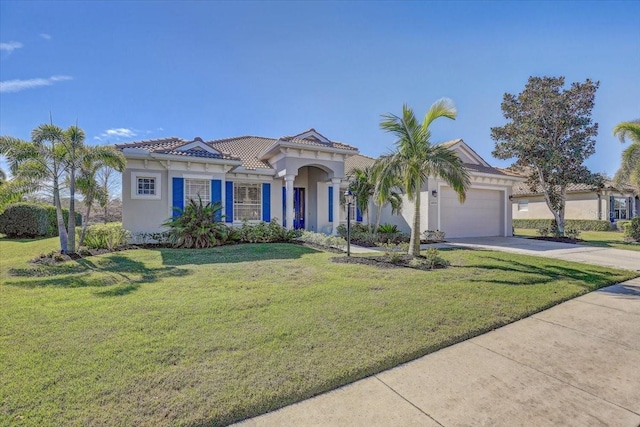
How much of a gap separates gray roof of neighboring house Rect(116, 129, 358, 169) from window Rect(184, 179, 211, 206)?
1.19m

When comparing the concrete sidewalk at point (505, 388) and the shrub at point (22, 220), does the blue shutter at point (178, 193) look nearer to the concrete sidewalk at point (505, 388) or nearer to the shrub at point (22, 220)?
the concrete sidewalk at point (505, 388)

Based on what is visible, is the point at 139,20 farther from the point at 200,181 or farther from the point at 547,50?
the point at 547,50

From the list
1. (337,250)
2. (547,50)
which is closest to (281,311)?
(337,250)

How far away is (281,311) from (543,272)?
7.07m

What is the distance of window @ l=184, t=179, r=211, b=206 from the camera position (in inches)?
500

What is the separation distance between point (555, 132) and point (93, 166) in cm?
2242

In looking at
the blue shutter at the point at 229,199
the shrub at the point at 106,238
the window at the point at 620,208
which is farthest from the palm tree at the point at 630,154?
the shrub at the point at 106,238

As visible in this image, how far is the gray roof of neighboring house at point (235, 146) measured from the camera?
12.2m

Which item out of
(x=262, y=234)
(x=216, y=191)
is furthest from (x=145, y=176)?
(x=262, y=234)

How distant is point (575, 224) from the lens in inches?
987

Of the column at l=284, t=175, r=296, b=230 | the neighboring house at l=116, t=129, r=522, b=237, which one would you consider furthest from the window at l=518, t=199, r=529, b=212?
the column at l=284, t=175, r=296, b=230

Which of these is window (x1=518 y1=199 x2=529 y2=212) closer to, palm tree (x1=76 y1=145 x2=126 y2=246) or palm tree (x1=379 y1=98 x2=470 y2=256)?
palm tree (x1=379 y1=98 x2=470 y2=256)

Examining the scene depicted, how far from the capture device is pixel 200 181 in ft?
42.5

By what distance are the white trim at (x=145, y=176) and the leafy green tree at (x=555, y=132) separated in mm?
18459
